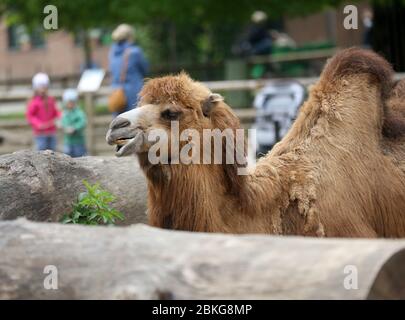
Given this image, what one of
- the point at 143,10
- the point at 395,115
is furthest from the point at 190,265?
the point at 143,10

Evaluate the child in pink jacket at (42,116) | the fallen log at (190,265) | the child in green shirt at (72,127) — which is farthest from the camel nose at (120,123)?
the child in pink jacket at (42,116)

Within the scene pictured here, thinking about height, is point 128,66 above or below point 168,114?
above

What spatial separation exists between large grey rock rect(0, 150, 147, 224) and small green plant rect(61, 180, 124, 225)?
0.47 feet

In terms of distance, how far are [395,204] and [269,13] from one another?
16.2 meters

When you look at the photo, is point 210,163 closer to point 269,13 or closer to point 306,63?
point 269,13

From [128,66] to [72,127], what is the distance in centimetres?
129

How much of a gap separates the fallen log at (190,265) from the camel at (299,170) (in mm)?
1414

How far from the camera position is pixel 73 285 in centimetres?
434

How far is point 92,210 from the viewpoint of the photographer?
6.46m

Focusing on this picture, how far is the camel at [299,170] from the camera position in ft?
19.5

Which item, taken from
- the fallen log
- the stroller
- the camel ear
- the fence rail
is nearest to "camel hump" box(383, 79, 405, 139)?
the camel ear

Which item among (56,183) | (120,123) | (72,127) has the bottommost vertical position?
(72,127)

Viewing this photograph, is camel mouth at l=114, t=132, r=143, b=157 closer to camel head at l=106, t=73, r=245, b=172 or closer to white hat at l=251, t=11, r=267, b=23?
camel head at l=106, t=73, r=245, b=172

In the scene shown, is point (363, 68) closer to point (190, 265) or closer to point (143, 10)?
point (190, 265)
